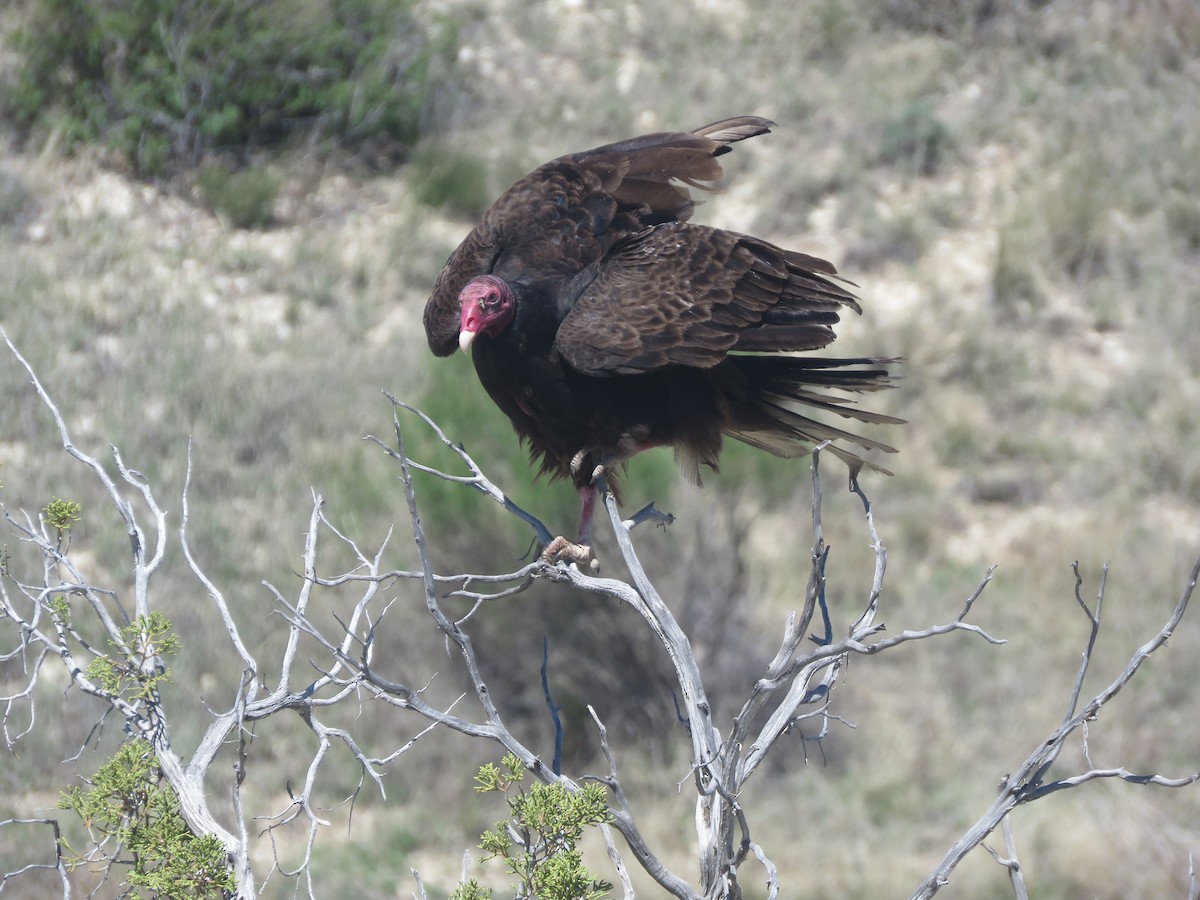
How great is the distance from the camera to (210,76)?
10.2m

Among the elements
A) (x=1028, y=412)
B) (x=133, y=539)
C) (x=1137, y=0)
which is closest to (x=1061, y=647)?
(x=1028, y=412)

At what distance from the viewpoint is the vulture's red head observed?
11.4 feet

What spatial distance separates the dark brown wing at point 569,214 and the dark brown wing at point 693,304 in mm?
123

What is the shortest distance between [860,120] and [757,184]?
121 cm

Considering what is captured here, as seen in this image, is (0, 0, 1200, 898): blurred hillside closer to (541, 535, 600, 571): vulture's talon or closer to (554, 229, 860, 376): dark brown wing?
(554, 229, 860, 376): dark brown wing

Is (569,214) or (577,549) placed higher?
(569,214)

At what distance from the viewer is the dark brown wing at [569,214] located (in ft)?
12.6

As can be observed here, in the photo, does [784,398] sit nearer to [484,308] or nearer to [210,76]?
[484,308]

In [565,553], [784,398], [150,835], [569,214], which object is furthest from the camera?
[569,214]

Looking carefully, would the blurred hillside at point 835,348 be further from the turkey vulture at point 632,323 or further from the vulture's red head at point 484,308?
the vulture's red head at point 484,308

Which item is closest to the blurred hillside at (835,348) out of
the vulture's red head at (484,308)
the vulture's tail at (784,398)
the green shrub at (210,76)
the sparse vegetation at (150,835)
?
the green shrub at (210,76)

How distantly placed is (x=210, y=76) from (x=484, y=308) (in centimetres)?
780

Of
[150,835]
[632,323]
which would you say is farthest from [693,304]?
[150,835]

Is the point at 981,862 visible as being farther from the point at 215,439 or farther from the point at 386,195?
the point at 386,195
